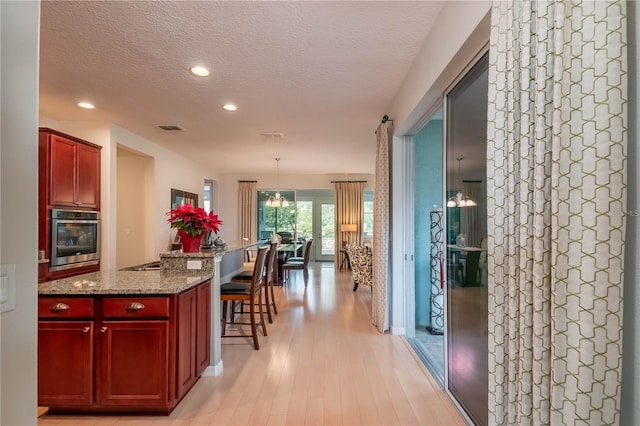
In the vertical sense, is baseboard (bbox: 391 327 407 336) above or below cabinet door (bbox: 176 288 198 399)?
below

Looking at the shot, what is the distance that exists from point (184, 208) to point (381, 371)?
2273 millimetres

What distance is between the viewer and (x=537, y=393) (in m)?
1.00

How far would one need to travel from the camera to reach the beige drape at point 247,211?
9125 mm

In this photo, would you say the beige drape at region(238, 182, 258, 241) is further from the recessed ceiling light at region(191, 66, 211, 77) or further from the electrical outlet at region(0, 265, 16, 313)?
the electrical outlet at region(0, 265, 16, 313)

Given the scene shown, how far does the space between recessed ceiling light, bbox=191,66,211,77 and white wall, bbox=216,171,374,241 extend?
6198 millimetres

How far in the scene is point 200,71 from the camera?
9.81 ft

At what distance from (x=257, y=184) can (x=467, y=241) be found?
7758mm

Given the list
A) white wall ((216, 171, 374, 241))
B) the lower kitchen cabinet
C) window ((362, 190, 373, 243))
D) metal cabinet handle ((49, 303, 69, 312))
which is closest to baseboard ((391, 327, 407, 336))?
the lower kitchen cabinet

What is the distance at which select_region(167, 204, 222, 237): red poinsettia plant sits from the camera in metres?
2.89

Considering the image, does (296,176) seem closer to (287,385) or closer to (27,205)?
(287,385)

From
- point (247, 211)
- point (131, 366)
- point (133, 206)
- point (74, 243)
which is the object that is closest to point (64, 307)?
point (131, 366)

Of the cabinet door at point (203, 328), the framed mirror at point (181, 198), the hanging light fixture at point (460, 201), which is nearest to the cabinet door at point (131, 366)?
the cabinet door at point (203, 328)

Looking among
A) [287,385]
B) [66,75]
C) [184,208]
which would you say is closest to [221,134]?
[66,75]

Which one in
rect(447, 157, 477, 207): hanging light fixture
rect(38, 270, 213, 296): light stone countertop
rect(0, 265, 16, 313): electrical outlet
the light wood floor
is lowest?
the light wood floor
